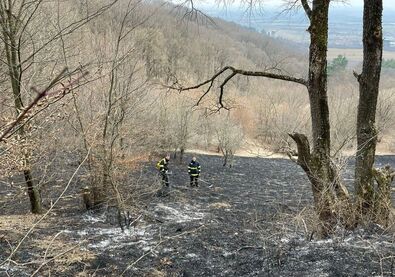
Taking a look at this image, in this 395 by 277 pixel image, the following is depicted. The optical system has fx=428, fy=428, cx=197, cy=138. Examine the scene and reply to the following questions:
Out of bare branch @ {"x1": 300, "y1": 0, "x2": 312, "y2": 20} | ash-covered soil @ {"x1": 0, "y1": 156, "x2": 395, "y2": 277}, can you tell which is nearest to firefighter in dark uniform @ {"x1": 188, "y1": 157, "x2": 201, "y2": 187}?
ash-covered soil @ {"x1": 0, "y1": 156, "x2": 395, "y2": 277}

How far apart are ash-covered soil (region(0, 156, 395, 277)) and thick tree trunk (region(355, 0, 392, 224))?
42cm

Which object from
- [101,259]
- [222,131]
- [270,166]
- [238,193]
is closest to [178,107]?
[222,131]

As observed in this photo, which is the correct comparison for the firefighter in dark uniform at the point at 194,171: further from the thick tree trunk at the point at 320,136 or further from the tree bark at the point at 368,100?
the thick tree trunk at the point at 320,136

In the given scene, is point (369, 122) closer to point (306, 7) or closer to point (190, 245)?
point (306, 7)

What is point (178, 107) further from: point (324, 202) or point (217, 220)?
point (324, 202)

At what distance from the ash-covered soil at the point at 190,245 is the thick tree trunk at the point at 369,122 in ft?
1.38

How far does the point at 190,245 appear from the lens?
8.84 meters

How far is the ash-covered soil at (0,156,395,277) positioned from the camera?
6.26 m

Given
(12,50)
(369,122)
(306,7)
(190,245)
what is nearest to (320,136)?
(369,122)

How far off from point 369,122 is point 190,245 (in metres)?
4.24

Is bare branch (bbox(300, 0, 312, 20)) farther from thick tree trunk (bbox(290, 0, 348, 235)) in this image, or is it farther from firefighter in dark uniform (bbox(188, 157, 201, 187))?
firefighter in dark uniform (bbox(188, 157, 201, 187))

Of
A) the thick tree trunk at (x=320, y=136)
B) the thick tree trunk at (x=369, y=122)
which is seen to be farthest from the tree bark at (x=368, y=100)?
the thick tree trunk at (x=320, y=136)

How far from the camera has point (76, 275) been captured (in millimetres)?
7000

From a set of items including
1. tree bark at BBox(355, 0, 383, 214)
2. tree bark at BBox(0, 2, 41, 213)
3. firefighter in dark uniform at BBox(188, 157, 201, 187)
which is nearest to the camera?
tree bark at BBox(355, 0, 383, 214)
